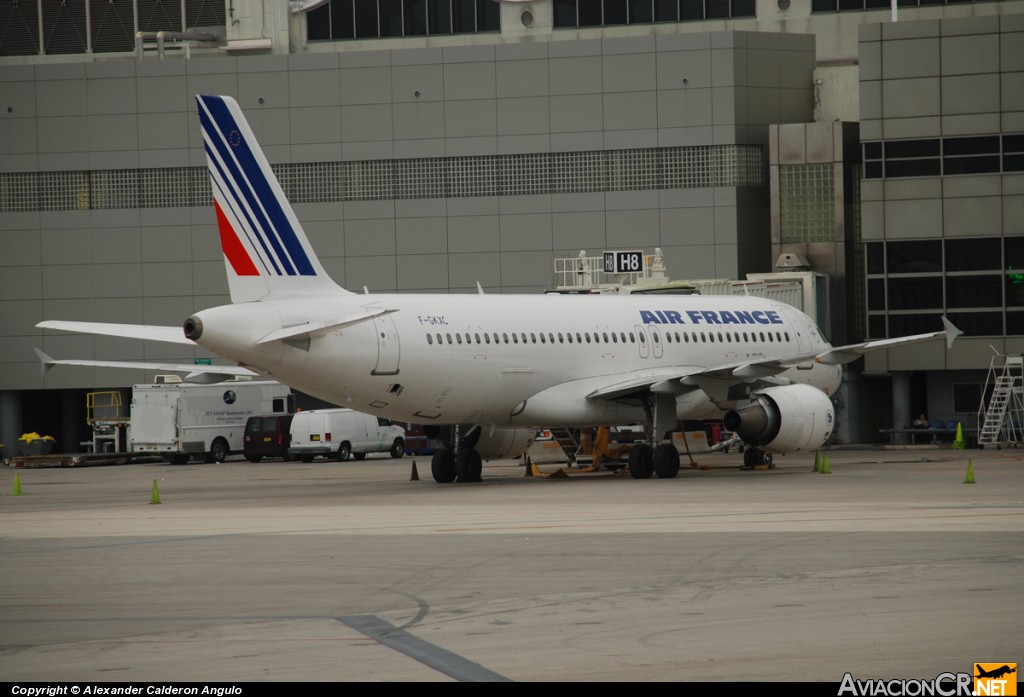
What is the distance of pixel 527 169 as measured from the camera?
199 ft

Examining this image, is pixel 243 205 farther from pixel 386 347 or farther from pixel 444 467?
pixel 444 467

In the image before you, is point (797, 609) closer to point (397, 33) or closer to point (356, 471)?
point (356, 471)

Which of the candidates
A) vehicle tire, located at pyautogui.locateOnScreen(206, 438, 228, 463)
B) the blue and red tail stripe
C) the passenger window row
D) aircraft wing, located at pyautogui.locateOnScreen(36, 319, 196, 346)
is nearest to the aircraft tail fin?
the blue and red tail stripe

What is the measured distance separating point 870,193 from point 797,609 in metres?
42.7

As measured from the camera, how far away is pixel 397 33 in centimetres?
6862

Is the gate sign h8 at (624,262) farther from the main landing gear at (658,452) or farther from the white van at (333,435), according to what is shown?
the main landing gear at (658,452)

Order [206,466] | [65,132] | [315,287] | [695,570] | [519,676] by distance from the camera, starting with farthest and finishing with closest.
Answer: [65,132], [206,466], [315,287], [695,570], [519,676]

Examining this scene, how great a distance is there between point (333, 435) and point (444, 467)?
18540 mm

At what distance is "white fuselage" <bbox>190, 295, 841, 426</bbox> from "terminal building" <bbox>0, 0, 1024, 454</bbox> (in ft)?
53.6

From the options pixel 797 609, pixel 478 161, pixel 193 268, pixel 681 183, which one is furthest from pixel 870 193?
pixel 797 609

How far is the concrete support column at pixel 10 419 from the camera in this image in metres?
64.4

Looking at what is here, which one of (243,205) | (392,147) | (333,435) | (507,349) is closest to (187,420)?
(333,435)

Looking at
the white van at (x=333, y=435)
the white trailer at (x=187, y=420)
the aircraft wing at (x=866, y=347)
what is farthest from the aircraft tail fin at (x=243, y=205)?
the white trailer at (x=187, y=420)

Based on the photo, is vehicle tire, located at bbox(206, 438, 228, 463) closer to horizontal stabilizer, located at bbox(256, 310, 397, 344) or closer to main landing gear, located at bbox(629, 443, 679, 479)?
main landing gear, located at bbox(629, 443, 679, 479)
